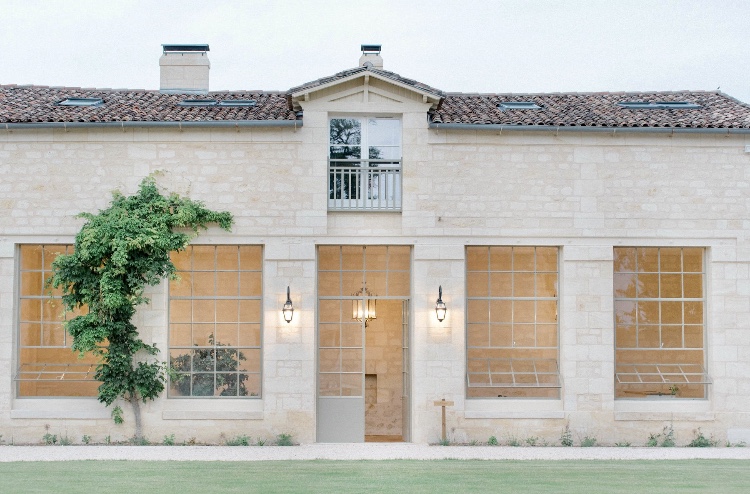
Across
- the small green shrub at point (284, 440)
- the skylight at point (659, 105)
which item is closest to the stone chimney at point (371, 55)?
the skylight at point (659, 105)

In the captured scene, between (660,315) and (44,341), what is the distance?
34.9ft

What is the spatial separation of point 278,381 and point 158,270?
8.92ft

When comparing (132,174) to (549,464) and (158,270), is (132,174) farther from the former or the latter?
(549,464)

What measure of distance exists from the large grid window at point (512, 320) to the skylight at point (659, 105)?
3.77 meters

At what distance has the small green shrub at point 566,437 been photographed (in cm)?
1655

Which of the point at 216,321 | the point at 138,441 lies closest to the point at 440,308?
the point at 216,321

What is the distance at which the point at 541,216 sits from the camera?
17.0 meters

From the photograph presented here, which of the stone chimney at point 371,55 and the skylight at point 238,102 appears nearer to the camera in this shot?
the skylight at point 238,102

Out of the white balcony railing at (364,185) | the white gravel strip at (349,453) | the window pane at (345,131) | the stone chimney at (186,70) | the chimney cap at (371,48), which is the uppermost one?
the chimney cap at (371,48)

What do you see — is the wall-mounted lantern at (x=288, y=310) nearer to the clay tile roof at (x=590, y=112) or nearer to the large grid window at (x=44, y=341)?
the large grid window at (x=44, y=341)

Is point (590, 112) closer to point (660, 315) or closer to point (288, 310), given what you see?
point (660, 315)

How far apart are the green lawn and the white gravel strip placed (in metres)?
0.57

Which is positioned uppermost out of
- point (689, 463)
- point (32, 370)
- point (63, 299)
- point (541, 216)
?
point (541, 216)

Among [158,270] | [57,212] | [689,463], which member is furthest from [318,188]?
[689,463]
